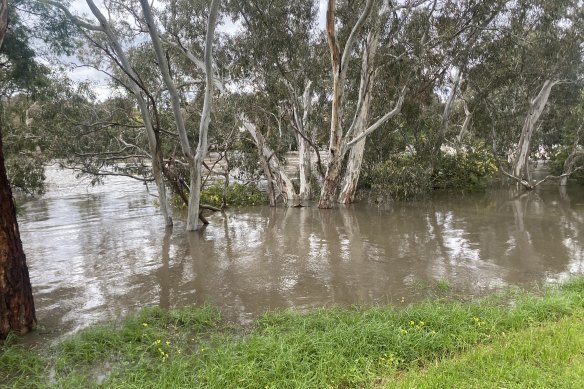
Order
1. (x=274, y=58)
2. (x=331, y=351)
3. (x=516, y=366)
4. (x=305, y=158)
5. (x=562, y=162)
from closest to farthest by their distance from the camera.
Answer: (x=516, y=366), (x=331, y=351), (x=274, y=58), (x=305, y=158), (x=562, y=162)

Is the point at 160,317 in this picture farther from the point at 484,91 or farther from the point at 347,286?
the point at 484,91

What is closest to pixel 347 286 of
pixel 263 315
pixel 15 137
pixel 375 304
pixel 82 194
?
pixel 375 304

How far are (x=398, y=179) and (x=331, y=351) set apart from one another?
1428 centimetres

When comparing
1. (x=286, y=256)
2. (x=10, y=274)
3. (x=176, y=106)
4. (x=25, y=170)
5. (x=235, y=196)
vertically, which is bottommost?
(x=286, y=256)

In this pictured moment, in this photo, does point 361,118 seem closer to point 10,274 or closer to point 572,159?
point 572,159

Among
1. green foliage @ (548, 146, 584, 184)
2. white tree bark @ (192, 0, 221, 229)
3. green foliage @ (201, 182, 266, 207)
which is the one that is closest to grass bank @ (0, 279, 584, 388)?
white tree bark @ (192, 0, 221, 229)

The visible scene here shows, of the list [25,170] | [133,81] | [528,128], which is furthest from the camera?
[528,128]

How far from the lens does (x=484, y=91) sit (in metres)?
20.3

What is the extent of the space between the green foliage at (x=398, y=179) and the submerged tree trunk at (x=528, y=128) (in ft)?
20.5

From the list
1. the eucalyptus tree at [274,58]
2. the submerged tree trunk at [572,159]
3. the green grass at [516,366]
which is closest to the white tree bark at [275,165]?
the eucalyptus tree at [274,58]

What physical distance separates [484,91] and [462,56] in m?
3.47

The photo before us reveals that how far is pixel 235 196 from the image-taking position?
17797 mm

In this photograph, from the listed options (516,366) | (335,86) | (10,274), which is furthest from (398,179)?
(10,274)

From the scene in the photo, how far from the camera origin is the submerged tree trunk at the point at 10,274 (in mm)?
4801
